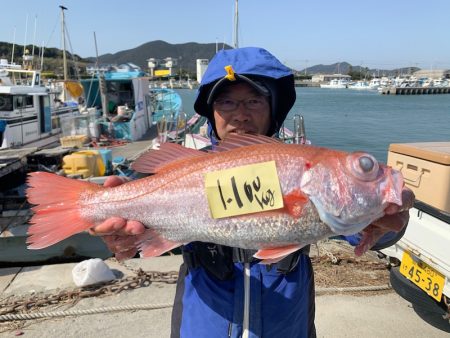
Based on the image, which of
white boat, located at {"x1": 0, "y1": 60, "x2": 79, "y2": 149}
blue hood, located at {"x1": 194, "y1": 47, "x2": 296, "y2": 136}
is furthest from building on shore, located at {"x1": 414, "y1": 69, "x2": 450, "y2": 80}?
blue hood, located at {"x1": 194, "y1": 47, "x2": 296, "y2": 136}

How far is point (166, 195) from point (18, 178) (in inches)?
350

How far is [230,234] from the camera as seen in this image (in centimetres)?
170

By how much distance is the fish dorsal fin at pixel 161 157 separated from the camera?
195 centimetres

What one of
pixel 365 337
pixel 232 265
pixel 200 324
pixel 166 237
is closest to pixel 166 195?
pixel 166 237

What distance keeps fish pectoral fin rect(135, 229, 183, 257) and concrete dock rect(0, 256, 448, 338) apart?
2.40 metres

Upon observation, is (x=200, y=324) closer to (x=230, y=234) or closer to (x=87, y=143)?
(x=230, y=234)

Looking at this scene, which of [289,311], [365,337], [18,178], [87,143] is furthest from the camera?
[87,143]

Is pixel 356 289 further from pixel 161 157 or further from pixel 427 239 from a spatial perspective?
pixel 161 157

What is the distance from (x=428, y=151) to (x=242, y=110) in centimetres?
260

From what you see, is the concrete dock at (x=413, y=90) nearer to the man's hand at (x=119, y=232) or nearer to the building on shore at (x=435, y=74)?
the building on shore at (x=435, y=74)

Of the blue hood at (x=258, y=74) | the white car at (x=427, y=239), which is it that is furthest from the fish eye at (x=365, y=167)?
the white car at (x=427, y=239)

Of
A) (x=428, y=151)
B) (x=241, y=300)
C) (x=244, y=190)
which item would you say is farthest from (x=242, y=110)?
(x=428, y=151)

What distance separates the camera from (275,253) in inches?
65.2

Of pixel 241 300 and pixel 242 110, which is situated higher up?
pixel 242 110
